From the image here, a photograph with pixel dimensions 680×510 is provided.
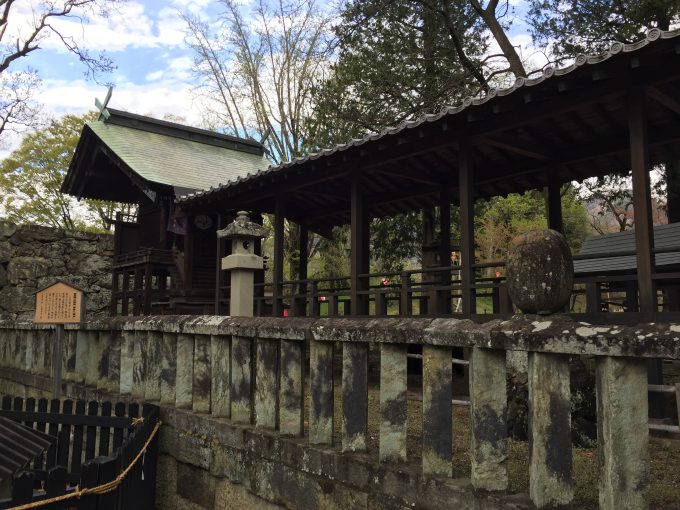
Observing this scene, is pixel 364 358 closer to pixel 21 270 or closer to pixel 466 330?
pixel 466 330

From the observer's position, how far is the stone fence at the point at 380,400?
2.08 metres

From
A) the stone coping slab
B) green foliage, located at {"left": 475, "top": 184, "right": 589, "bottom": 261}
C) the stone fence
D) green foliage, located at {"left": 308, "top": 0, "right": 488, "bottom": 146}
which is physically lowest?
the stone fence

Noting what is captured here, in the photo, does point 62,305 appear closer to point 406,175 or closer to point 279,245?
point 279,245

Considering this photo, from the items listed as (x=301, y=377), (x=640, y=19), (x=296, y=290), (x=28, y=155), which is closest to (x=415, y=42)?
(x=640, y=19)

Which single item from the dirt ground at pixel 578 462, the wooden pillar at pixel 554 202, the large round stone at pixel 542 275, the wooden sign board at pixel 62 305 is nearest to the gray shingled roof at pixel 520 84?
the large round stone at pixel 542 275

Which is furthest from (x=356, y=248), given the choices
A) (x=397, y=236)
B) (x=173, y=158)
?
(x=173, y=158)

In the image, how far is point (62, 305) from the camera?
639 cm

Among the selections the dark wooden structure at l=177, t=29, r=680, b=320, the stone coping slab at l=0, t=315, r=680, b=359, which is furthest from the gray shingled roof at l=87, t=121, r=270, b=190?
the stone coping slab at l=0, t=315, r=680, b=359

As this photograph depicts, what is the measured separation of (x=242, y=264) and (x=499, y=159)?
4915mm

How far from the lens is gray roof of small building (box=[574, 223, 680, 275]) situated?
889 cm

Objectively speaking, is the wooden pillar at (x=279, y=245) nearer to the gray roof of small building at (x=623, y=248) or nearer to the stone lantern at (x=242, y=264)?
the stone lantern at (x=242, y=264)

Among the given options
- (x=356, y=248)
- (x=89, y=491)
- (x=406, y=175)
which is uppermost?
(x=406, y=175)

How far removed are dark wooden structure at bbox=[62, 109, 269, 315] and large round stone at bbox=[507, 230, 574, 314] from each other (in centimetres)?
1017

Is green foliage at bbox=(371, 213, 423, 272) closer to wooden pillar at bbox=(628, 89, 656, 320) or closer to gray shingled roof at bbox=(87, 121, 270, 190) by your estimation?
gray shingled roof at bbox=(87, 121, 270, 190)
